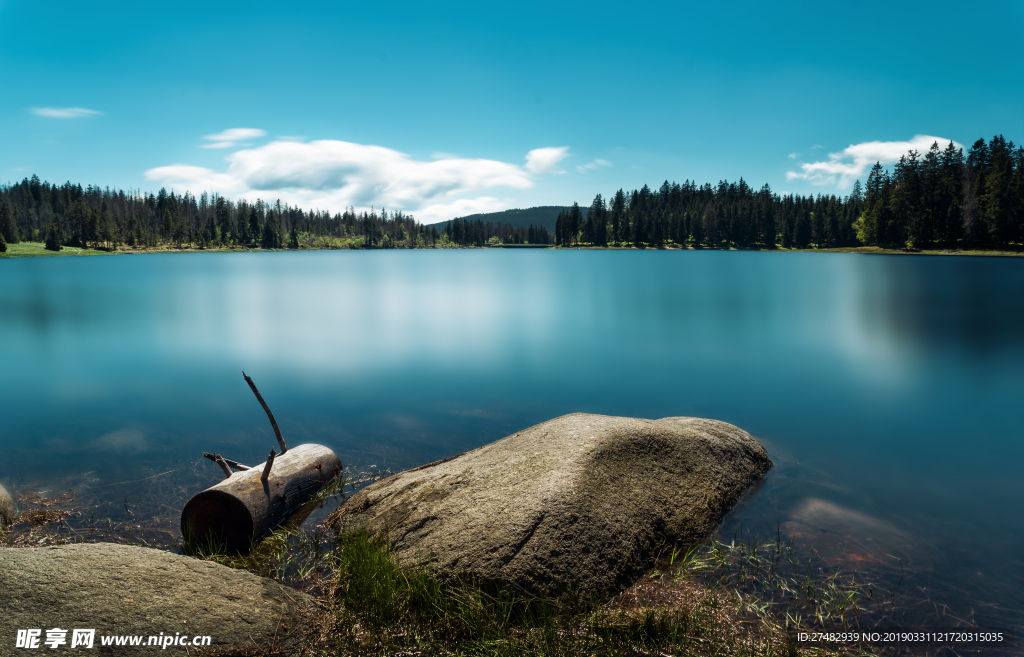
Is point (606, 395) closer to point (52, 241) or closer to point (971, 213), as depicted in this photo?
point (971, 213)

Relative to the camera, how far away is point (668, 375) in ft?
60.7

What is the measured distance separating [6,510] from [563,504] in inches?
337

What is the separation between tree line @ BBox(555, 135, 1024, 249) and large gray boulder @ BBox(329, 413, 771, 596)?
356 feet

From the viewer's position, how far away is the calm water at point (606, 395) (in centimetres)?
845

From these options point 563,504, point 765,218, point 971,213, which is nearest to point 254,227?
point 765,218

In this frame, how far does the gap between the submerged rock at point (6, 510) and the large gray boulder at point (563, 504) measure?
16.0 feet

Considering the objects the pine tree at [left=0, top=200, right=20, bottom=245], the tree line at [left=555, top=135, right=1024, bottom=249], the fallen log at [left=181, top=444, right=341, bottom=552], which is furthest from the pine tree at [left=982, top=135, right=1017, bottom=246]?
the pine tree at [left=0, top=200, right=20, bottom=245]

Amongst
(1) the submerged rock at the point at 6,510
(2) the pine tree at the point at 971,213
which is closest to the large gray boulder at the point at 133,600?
(1) the submerged rock at the point at 6,510

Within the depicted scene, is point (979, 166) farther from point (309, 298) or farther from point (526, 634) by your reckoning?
point (526, 634)

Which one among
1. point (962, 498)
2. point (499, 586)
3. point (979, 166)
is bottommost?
point (962, 498)

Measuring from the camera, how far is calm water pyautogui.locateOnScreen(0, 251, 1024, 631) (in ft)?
27.7

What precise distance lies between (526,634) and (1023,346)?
2857 cm

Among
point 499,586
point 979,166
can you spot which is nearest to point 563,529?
point 499,586

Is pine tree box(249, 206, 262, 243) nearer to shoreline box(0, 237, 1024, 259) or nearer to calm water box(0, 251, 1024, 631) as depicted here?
shoreline box(0, 237, 1024, 259)
